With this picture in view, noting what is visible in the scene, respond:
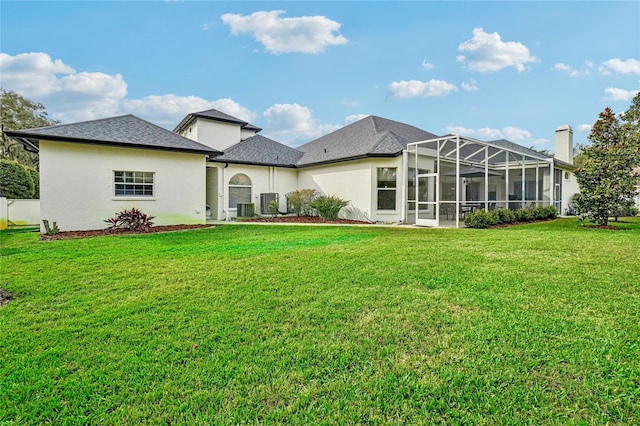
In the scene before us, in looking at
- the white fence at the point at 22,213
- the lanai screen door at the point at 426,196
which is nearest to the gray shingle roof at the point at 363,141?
the lanai screen door at the point at 426,196

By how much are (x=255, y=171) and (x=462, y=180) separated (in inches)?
544

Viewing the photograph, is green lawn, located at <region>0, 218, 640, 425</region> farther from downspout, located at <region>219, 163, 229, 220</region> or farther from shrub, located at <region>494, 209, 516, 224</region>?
downspout, located at <region>219, 163, 229, 220</region>

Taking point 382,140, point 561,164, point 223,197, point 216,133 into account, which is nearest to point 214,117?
point 216,133

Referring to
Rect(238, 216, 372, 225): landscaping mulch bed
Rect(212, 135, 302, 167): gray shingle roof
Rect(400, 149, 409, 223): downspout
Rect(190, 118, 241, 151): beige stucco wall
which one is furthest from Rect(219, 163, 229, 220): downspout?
Rect(400, 149, 409, 223): downspout

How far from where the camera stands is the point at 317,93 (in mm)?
18734

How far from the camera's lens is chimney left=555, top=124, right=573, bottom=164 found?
79.7 ft

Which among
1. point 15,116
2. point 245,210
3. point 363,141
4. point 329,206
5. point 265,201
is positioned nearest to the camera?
point 329,206

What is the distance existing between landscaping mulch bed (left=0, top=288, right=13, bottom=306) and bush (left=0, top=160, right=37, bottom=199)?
61.7ft

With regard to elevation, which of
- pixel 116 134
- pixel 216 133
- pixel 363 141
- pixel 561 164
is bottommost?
pixel 561 164

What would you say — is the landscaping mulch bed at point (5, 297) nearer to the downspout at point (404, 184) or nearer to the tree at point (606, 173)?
the downspout at point (404, 184)

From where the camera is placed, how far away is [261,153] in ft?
67.8

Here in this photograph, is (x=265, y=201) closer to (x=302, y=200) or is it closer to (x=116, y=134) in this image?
(x=302, y=200)

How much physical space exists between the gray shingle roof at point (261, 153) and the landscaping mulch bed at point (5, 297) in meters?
13.9

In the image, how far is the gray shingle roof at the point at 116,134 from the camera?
12090 mm
